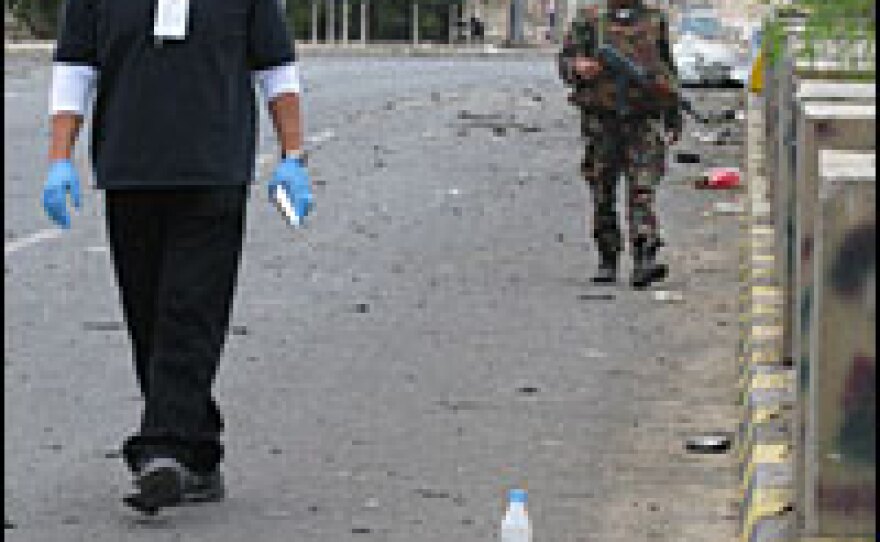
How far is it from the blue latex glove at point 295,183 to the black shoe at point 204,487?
840 millimetres

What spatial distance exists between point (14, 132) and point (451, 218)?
9.17 m

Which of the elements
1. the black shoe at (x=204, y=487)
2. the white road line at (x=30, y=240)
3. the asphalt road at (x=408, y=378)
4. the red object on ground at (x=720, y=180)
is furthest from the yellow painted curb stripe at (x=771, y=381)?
the red object on ground at (x=720, y=180)

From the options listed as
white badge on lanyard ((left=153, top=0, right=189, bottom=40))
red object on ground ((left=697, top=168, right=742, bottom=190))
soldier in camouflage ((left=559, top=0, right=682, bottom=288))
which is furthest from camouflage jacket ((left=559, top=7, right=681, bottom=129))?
red object on ground ((left=697, top=168, right=742, bottom=190))

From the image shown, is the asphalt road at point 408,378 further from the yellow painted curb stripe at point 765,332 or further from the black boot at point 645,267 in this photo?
the yellow painted curb stripe at point 765,332

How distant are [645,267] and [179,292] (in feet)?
22.5

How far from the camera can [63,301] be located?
1405 centimetres

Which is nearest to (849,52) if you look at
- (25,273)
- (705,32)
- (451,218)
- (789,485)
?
(789,485)

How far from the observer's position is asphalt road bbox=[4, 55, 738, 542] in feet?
28.3

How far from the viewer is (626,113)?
1484cm

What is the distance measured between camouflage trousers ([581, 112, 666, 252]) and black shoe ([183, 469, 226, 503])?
6539 millimetres

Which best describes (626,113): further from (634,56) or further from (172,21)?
(172,21)

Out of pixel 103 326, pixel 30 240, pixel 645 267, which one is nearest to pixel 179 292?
pixel 103 326

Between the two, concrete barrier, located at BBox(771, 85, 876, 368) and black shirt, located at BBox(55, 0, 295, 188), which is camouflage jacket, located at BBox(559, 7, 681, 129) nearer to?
concrete barrier, located at BBox(771, 85, 876, 368)

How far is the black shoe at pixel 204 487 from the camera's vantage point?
855 cm
